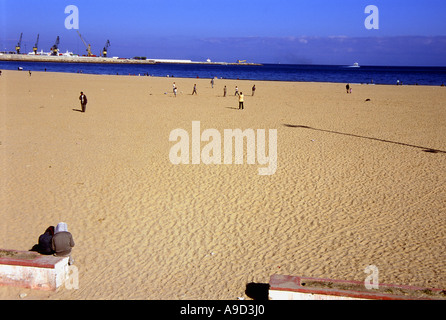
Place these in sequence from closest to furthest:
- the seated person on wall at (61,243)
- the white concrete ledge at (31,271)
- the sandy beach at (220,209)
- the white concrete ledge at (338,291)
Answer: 1. the white concrete ledge at (338,291)
2. the white concrete ledge at (31,271)
3. the seated person on wall at (61,243)
4. the sandy beach at (220,209)

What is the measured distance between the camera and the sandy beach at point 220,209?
25.0 ft

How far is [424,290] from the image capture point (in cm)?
609

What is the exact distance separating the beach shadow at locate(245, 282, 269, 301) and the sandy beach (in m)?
0.13

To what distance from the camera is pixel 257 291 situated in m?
7.03

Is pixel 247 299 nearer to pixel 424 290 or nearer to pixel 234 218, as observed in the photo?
pixel 424 290

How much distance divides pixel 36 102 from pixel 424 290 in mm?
31318

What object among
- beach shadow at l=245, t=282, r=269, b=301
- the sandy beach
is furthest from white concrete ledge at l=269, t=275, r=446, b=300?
the sandy beach

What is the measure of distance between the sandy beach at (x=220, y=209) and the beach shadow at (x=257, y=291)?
0.42 feet

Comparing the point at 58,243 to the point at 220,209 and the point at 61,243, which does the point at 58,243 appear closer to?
the point at 61,243

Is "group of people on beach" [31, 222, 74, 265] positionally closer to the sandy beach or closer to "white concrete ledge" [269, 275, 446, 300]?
the sandy beach

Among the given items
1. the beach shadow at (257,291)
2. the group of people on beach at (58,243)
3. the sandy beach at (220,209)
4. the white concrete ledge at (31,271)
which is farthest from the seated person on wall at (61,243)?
the beach shadow at (257,291)

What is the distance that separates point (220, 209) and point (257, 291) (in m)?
3.82

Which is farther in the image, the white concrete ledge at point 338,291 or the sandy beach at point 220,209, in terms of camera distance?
the sandy beach at point 220,209

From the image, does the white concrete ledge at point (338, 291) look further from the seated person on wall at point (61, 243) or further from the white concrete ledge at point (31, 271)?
the seated person on wall at point (61, 243)
